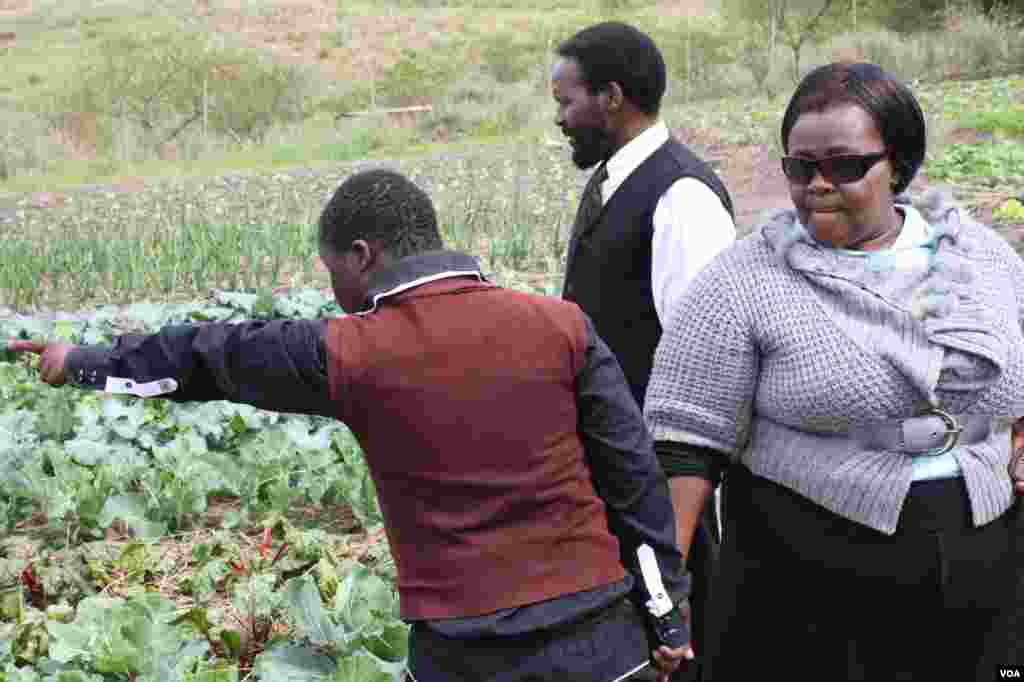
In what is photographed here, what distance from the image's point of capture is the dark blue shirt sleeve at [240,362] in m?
2.11

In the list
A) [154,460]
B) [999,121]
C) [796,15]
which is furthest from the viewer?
[796,15]

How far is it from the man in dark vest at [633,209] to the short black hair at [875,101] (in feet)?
2.01

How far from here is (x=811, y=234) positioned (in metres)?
2.46

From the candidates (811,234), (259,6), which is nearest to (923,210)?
(811,234)

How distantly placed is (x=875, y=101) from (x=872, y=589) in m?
0.81

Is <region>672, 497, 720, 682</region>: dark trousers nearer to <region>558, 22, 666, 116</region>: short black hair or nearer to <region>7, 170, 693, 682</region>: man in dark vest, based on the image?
<region>7, 170, 693, 682</region>: man in dark vest

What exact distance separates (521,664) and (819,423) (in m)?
0.62

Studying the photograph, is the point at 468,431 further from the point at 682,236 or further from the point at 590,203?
the point at 590,203

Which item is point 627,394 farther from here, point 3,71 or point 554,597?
point 3,71

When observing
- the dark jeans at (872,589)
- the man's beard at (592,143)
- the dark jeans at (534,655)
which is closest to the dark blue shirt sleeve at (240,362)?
the dark jeans at (534,655)

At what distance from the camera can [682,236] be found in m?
3.08

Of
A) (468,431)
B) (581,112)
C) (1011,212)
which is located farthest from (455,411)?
(1011,212)

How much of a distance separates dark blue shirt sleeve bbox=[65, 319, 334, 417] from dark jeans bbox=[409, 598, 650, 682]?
0.40 m

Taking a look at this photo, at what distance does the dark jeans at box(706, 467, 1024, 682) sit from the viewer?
238cm
